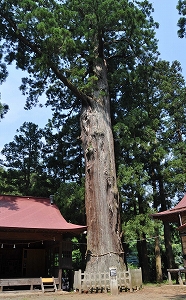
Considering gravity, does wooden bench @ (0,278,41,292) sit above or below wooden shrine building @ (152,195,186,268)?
below

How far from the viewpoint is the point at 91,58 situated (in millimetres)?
14695

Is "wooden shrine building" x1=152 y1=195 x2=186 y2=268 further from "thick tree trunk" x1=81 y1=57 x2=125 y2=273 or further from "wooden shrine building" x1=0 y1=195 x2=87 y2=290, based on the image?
"wooden shrine building" x1=0 y1=195 x2=87 y2=290

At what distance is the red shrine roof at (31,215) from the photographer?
1123cm

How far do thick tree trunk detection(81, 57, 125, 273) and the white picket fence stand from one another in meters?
0.35

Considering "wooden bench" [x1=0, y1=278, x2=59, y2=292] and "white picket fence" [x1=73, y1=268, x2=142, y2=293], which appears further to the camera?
"wooden bench" [x1=0, y1=278, x2=59, y2=292]

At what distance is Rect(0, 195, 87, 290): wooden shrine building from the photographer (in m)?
11.4

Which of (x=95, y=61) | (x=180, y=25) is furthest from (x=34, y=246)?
(x=180, y=25)

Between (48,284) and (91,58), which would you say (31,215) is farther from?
(91,58)

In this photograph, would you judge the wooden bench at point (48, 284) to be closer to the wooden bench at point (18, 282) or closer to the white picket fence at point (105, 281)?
the wooden bench at point (18, 282)

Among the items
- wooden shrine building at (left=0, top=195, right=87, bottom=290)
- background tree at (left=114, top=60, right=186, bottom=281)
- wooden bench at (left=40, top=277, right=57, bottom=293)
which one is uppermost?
background tree at (left=114, top=60, right=186, bottom=281)

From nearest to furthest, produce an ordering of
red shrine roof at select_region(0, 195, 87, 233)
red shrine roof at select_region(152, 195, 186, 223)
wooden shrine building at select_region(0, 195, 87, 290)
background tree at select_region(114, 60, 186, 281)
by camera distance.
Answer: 1. red shrine roof at select_region(0, 195, 87, 233)
2. wooden shrine building at select_region(0, 195, 87, 290)
3. red shrine roof at select_region(152, 195, 186, 223)
4. background tree at select_region(114, 60, 186, 281)

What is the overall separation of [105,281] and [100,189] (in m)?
3.45

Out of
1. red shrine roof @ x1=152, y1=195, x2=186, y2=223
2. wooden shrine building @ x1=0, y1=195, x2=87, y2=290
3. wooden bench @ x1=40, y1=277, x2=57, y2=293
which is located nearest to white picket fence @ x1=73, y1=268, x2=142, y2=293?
wooden bench @ x1=40, y1=277, x2=57, y2=293

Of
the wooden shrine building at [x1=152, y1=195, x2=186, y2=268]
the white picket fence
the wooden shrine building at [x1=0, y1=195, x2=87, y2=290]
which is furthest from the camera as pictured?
the wooden shrine building at [x1=152, y1=195, x2=186, y2=268]
